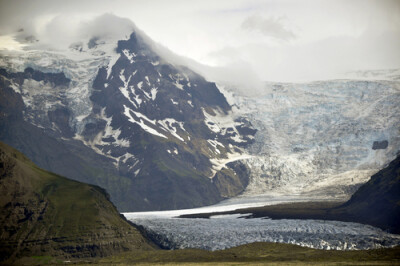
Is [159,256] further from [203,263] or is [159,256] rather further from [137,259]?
[203,263]

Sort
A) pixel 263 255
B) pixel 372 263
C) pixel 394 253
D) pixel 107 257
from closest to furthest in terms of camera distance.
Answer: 1. pixel 372 263
2. pixel 394 253
3. pixel 263 255
4. pixel 107 257

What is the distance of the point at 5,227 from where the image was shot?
644ft

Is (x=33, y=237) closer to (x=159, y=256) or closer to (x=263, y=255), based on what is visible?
(x=159, y=256)

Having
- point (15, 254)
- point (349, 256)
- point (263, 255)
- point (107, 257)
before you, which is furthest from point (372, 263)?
point (15, 254)

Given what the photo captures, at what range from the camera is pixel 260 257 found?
598 ft

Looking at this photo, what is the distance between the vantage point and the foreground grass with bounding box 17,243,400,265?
16512 cm

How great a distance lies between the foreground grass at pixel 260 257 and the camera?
16512 centimetres

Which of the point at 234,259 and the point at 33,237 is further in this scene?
the point at 33,237

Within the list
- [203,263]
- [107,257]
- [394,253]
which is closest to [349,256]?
[394,253]

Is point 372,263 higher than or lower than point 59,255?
lower

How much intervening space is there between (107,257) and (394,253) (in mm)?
92286

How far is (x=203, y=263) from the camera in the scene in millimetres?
174625

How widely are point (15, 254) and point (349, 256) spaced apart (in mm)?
104420

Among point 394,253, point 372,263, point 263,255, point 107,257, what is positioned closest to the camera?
point 372,263
